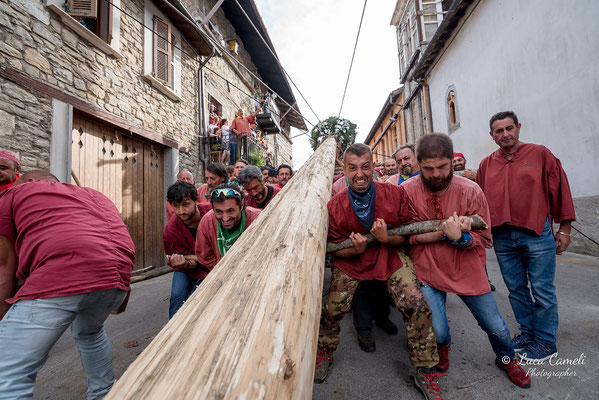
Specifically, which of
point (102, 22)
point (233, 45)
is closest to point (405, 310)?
point (102, 22)

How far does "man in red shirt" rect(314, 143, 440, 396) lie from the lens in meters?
1.80

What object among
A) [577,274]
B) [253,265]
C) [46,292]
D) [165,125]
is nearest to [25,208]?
[46,292]

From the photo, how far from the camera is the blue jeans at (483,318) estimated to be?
171cm

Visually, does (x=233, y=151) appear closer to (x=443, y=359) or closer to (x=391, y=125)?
(x=443, y=359)

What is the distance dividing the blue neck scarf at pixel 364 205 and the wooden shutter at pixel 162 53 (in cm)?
575

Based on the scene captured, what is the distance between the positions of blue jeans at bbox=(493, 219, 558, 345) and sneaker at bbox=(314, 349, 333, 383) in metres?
1.52

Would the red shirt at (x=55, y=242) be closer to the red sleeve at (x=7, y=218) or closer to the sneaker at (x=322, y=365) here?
the red sleeve at (x=7, y=218)

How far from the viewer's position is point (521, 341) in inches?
A: 82.7

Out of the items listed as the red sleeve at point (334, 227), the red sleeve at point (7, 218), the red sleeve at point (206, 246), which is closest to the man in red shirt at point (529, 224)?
the red sleeve at point (334, 227)

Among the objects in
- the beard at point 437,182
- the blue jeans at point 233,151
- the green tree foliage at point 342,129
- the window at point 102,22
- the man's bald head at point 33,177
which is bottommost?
the beard at point 437,182

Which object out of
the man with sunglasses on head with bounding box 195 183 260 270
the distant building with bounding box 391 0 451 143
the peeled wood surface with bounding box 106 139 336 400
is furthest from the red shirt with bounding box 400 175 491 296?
the distant building with bounding box 391 0 451 143

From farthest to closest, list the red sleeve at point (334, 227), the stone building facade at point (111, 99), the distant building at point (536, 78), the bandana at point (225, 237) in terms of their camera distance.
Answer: the distant building at point (536, 78) < the stone building facade at point (111, 99) < the bandana at point (225, 237) < the red sleeve at point (334, 227)

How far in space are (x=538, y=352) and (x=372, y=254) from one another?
1.37 metres

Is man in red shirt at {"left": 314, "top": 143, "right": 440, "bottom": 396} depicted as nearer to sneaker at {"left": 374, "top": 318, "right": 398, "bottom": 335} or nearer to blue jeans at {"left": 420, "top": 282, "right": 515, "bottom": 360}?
blue jeans at {"left": 420, "top": 282, "right": 515, "bottom": 360}
